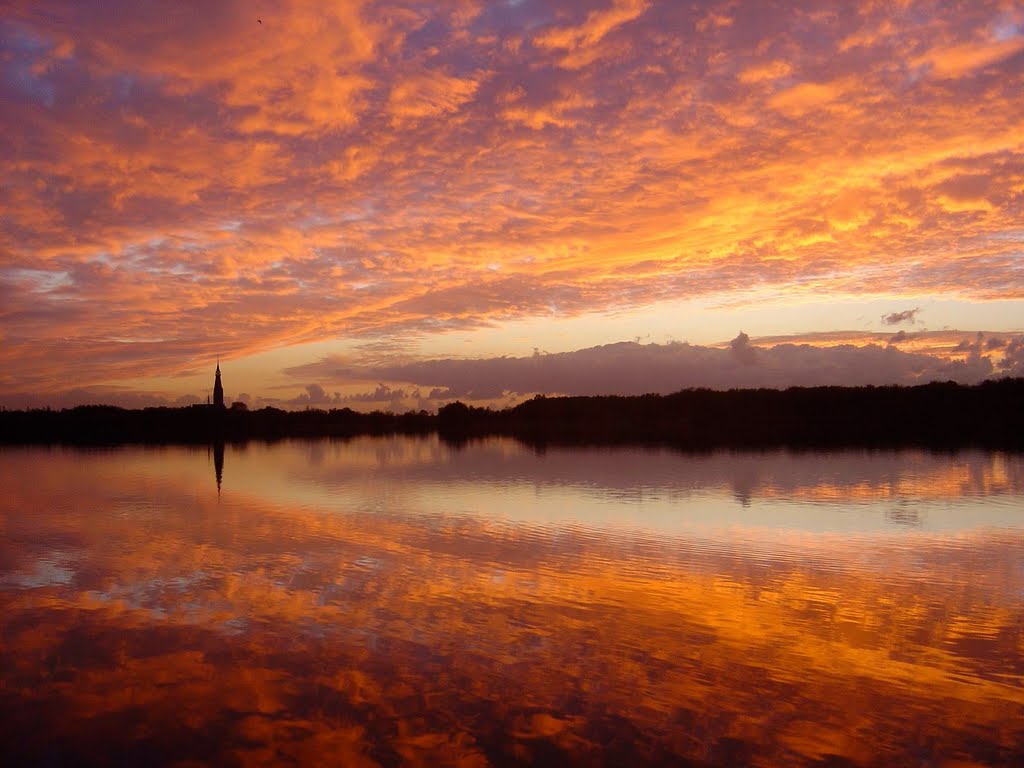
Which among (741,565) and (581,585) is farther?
(741,565)

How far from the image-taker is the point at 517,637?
38.5 feet

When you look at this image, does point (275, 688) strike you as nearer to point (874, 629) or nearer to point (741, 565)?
point (874, 629)

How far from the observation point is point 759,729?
8438mm

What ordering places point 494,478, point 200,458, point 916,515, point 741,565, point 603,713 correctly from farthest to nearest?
point 200,458 < point 494,478 < point 916,515 < point 741,565 < point 603,713

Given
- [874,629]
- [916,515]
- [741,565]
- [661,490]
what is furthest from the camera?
[661,490]

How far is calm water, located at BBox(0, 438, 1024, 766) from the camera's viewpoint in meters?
8.23

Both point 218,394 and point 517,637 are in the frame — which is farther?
point 218,394

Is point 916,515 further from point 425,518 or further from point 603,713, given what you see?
point 603,713

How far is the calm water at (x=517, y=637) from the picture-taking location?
27.0 ft

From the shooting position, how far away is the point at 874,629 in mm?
12242

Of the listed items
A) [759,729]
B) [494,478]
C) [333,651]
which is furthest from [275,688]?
[494,478]

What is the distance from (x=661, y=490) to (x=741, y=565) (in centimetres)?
1535

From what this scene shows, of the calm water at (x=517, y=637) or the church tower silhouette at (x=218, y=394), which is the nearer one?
the calm water at (x=517, y=637)

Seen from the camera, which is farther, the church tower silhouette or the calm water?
the church tower silhouette
